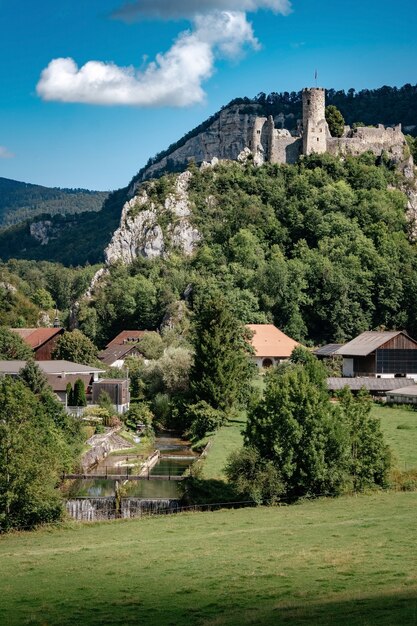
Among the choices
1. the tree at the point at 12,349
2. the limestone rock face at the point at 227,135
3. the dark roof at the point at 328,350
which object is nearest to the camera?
the tree at the point at 12,349

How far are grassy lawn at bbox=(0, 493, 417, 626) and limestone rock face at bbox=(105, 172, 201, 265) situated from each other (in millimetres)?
67144

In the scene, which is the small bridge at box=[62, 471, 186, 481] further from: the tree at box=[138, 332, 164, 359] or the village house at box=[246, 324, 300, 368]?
the village house at box=[246, 324, 300, 368]

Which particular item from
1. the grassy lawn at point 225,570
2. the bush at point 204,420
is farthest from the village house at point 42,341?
the grassy lawn at point 225,570

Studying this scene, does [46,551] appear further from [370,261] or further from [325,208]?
[325,208]

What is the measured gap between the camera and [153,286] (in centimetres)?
9006

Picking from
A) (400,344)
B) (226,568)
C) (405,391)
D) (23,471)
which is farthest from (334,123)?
(226,568)

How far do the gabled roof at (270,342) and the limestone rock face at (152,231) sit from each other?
1899 cm

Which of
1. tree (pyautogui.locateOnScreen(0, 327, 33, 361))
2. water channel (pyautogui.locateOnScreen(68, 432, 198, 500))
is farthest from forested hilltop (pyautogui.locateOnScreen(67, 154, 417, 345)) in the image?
water channel (pyautogui.locateOnScreen(68, 432, 198, 500))

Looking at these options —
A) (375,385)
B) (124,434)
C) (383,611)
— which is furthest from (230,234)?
(383,611)

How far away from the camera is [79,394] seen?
55.9 metres

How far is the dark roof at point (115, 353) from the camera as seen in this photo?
74.4 metres

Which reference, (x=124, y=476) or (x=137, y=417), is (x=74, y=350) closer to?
(x=137, y=417)

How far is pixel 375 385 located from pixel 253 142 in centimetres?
5062

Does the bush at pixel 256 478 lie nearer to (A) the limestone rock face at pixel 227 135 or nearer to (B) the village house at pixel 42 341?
(B) the village house at pixel 42 341
